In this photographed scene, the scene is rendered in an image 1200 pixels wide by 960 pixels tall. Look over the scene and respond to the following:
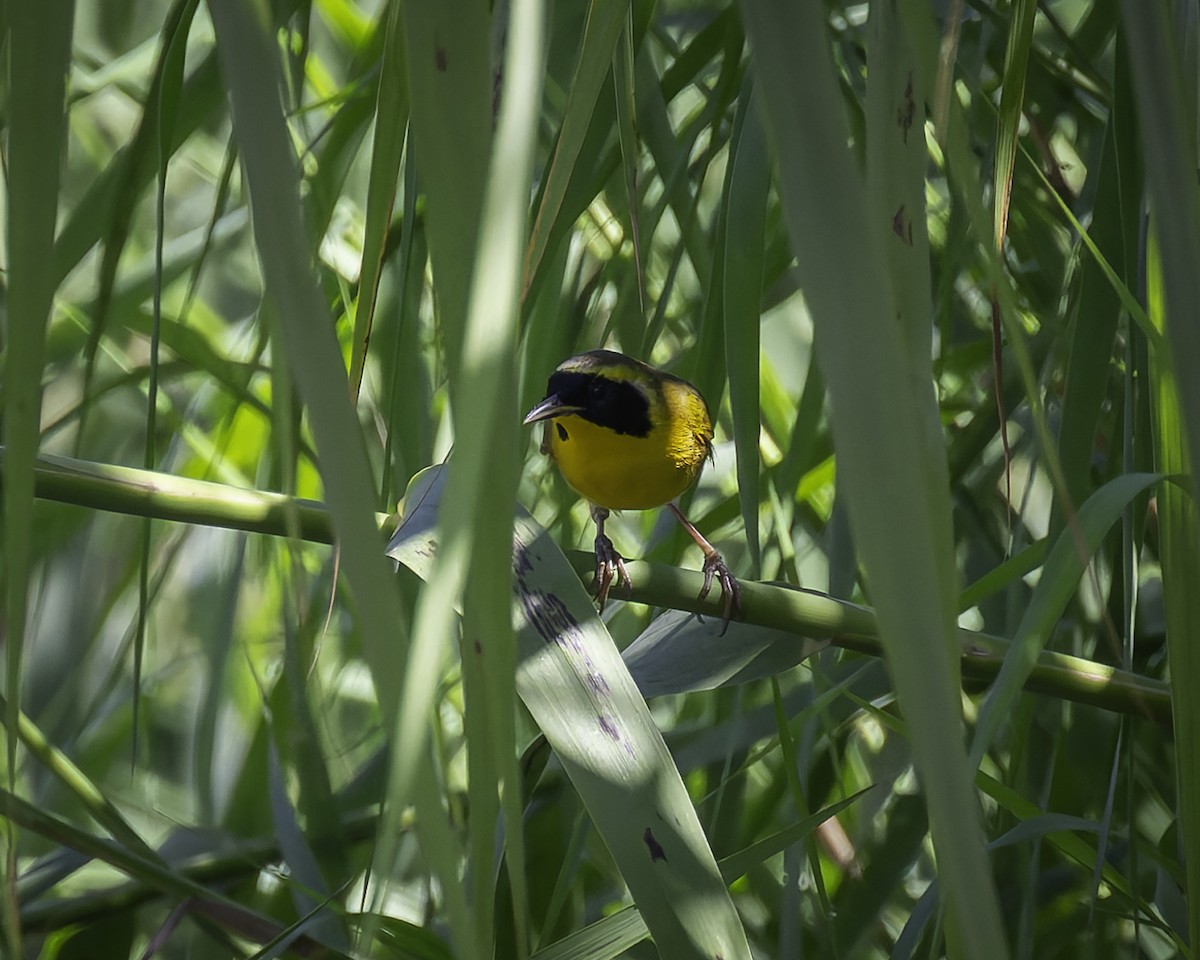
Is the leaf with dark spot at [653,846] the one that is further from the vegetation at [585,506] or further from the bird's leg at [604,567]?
the bird's leg at [604,567]

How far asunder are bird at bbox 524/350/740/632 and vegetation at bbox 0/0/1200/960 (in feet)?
0.26

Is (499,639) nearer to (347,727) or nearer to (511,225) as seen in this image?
(511,225)

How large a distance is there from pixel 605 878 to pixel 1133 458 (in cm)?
100

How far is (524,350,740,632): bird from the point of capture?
1709 millimetres

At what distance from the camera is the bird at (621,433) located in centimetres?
171

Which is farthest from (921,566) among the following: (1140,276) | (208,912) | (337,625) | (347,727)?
(347,727)

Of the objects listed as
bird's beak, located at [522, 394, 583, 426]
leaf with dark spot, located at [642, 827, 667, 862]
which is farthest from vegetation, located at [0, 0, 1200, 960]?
bird's beak, located at [522, 394, 583, 426]

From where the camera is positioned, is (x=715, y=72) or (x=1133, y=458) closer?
(x=1133, y=458)

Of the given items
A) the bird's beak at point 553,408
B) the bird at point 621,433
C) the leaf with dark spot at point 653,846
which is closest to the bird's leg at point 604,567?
the bird at point 621,433

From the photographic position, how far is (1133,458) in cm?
103

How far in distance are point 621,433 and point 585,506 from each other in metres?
0.70

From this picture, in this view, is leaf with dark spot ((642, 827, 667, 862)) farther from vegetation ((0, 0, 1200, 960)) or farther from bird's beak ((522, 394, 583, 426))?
bird's beak ((522, 394, 583, 426))

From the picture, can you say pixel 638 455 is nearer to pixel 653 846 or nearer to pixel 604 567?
pixel 604 567

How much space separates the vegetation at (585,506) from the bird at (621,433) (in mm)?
79
